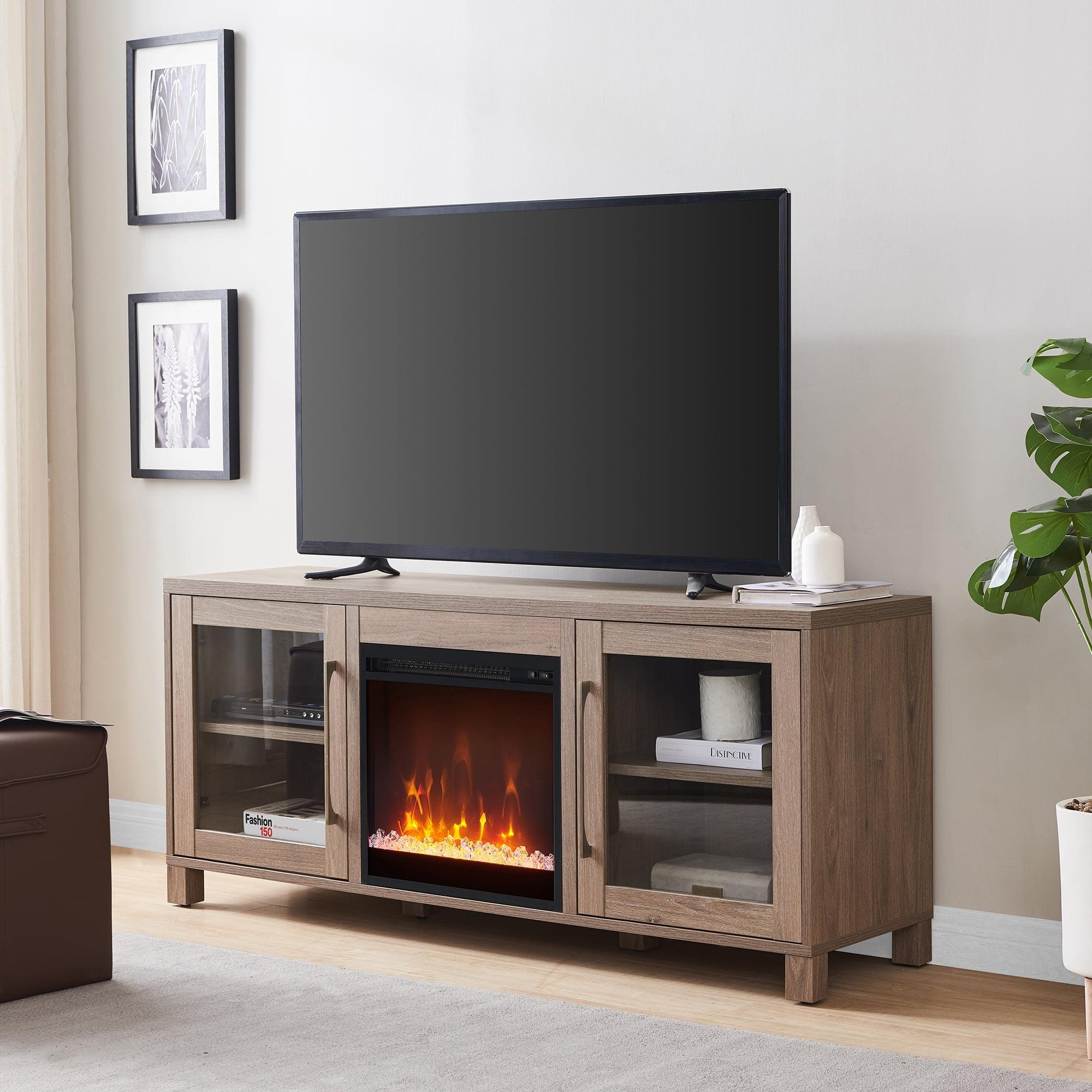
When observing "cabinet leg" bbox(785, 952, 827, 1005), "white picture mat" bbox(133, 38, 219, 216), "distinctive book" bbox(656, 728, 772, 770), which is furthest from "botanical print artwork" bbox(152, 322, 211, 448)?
"cabinet leg" bbox(785, 952, 827, 1005)

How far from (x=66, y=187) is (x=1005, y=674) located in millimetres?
2820

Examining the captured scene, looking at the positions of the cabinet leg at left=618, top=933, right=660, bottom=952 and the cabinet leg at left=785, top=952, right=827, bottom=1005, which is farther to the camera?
Result: the cabinet leg at left=618, top=933, right=660, bottom=952

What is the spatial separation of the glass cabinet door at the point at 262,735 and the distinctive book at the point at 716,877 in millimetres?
752

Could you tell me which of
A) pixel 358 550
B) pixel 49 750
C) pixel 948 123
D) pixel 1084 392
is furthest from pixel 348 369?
pixel 1084 392

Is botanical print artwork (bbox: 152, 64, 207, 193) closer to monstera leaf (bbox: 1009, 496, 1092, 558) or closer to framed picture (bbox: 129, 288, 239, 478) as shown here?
framed picture (bbox: 129, 288, 239, 478)

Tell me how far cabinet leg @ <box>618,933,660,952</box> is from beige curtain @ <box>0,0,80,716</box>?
187cm

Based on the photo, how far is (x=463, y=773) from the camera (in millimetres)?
3367

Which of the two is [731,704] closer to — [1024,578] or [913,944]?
[1024,578]

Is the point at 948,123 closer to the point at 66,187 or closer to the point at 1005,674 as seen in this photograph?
the point at 1005,674

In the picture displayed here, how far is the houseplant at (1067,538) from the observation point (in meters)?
2.74

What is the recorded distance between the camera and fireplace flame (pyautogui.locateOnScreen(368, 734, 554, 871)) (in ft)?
10.8

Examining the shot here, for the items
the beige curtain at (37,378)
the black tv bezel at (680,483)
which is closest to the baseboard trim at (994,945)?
the black tv bezel at (680,483)

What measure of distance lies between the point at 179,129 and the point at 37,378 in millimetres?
763

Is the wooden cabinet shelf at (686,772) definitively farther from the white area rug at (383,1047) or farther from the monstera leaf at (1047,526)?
the monstera leaf at (1047,526)
